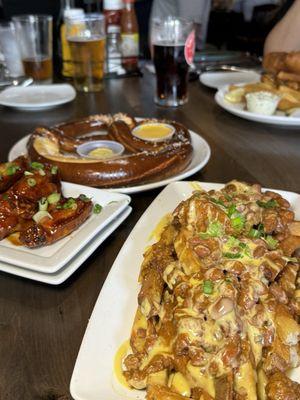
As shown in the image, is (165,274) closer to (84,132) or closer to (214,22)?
(84,132)

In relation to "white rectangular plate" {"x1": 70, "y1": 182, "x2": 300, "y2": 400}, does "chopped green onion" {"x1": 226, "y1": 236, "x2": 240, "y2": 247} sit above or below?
above

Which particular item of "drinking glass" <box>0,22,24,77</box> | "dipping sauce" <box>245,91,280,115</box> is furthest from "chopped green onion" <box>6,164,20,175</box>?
"drinking glass" <box>0,22,24,77</box>

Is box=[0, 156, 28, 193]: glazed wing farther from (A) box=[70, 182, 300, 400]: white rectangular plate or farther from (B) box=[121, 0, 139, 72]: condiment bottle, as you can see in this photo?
(B) box=[121, 0, 139, 72]: condiment bottle

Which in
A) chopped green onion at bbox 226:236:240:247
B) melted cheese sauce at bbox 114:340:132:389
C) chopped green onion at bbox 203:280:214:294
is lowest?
melted cheese sauce at bbox 114:340:132:389

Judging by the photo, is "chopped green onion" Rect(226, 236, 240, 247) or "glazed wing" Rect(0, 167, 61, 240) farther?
"glazed wing" Rect(0, 167, 61, 240)

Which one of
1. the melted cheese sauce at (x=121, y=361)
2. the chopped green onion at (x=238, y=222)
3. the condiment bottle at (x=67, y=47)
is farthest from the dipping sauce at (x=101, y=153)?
the condiment bottle at (x=67, y=47)

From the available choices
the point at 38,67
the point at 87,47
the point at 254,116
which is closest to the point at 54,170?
the point at 254,116
